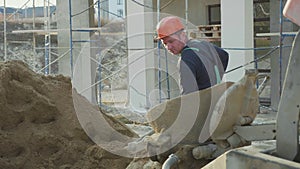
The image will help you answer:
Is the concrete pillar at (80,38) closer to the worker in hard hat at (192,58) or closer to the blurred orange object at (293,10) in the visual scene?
the worker in hard hat at (192,58)

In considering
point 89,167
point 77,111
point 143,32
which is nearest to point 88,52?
point 143,32

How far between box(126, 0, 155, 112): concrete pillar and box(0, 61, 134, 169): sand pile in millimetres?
7205

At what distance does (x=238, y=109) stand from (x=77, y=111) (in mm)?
3325

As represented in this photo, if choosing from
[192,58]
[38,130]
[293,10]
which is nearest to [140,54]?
[38,130]

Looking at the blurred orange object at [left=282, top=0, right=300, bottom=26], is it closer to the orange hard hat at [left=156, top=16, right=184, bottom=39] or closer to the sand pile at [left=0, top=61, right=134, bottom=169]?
the orange hard hat at [left=156, top=16, right=184, bottom=39]

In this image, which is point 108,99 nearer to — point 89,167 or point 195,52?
point 89,167

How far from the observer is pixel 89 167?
5.72 meters

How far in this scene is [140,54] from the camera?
1361 cm

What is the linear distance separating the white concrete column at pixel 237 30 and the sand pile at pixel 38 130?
5.43 meters

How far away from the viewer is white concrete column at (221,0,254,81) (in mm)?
10891

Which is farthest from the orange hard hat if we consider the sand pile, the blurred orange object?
the blurred orange object

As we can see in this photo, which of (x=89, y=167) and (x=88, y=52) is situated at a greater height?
(x=88, y=52)

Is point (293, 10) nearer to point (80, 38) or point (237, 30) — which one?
point (237, 30)

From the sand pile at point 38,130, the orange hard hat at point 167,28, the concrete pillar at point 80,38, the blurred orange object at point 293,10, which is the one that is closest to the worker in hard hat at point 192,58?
the orange hard hat at point 167,28
